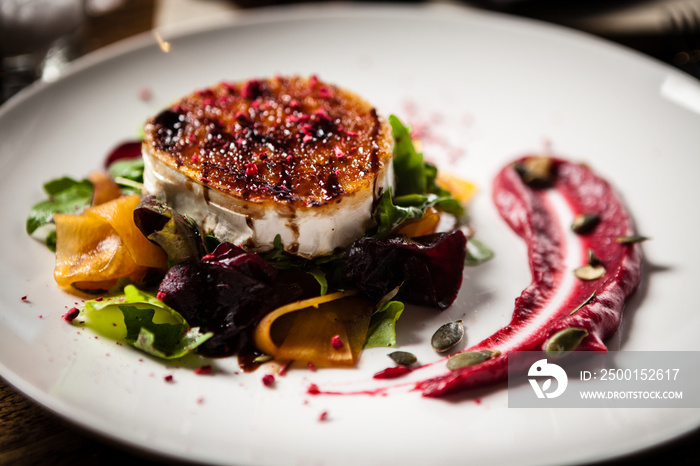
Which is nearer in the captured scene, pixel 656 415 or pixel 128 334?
pixel 656 415

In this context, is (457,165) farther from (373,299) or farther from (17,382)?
(17,382)

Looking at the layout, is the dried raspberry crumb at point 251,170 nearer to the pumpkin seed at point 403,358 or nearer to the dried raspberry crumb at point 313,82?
the dried raspberry crumb at point 313,82

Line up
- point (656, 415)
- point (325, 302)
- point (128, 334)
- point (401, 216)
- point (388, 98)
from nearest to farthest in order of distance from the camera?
point (656, 415) < point (128, 334) < point (325, 302) < point (401, 216) < point (388, 98)

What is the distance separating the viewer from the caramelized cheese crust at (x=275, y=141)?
3107 mm

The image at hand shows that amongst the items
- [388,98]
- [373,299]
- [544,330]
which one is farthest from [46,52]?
[544,330]

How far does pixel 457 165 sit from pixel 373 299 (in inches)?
60.7

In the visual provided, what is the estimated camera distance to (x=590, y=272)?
3.40 metres

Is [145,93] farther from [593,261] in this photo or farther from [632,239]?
[632,239]

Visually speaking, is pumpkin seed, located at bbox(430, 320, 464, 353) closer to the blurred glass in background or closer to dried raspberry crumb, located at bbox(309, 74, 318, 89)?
dried raspberry crumb, located at bbox(309, 74, 318, 89)

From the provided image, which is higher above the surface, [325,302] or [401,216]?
[401,216]

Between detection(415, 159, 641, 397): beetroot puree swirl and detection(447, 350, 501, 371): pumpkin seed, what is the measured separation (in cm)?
4

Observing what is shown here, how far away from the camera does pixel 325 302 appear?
308cm

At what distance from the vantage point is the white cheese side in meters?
3.04

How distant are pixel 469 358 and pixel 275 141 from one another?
1435mm
